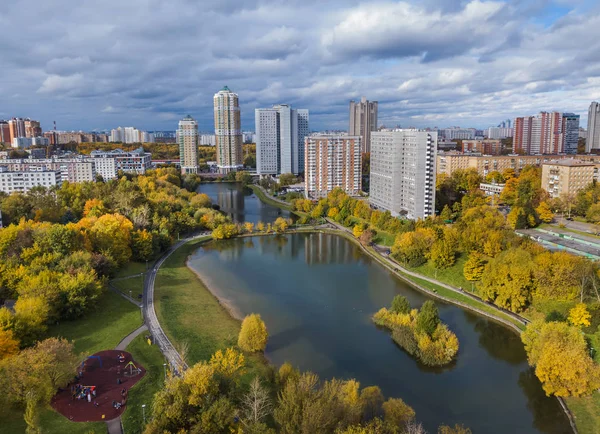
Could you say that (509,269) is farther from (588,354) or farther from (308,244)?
(308,244)

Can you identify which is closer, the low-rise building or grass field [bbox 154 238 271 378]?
grass field [bbox 154 238 271 378]

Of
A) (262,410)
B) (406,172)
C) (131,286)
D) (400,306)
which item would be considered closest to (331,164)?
(406,172)

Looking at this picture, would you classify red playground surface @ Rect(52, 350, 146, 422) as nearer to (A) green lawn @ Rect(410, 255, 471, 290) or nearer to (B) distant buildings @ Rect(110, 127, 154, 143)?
(A) green lawn @ Rect(410, 255, 471, 290)

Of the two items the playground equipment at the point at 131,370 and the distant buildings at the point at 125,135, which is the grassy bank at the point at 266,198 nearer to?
the playground equipment at the point at 131,370

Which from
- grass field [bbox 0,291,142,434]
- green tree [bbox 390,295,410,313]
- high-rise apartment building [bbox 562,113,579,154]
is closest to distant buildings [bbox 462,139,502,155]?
high-rise apartment building [bbox 562,113,579,154]

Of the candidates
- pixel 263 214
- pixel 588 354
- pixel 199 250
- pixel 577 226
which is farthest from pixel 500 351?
pixel 263 214

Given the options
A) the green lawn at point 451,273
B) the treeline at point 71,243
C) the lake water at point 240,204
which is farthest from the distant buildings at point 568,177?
the treeline at point 71,243
